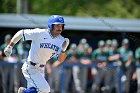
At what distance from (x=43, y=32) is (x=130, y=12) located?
54.3 feet

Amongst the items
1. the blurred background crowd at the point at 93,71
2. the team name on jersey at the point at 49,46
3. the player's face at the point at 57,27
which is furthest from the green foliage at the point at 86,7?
the player's face at the point at 57,27

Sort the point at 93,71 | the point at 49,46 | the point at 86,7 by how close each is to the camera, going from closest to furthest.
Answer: the point at 49,46 → the point at 93,71 → the point at 86,7

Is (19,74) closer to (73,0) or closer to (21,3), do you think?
(21,3)

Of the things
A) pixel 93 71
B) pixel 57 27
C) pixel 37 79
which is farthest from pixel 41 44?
pixel 93 71

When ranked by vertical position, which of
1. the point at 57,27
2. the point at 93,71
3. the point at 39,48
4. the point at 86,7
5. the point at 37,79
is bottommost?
the point at 93,71

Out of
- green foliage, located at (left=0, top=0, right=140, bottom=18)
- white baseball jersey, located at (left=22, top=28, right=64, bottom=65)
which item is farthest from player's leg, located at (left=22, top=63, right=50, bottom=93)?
green foliage, located at (left=0, top=0, right=140, bottom=18)

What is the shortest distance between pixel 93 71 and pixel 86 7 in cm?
1094

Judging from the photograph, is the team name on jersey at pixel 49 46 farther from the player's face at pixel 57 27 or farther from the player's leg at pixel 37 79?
the player's leg at pixel 37 79

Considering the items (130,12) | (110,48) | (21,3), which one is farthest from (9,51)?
(130,12)

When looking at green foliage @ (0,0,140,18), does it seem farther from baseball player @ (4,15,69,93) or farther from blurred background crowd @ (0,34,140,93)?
baseball player @ (4,15,69,93)

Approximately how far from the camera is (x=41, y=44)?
8406 mm

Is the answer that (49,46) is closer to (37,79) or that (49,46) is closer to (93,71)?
(37,79)

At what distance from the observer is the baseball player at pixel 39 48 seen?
8.27 m

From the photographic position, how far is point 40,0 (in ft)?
73.3
